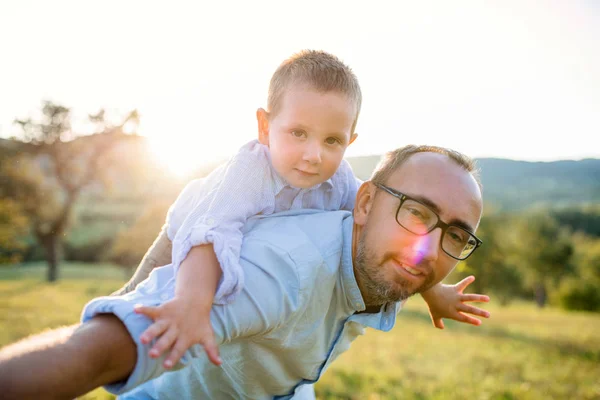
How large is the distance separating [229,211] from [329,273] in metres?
0.61

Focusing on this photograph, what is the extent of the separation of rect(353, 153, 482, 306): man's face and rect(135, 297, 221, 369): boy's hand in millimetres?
1037

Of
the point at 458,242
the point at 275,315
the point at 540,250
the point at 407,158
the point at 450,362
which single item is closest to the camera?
the point at 275,315

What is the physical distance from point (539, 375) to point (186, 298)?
9545 millimetres

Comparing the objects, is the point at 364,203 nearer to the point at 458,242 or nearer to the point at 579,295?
the point at 458,242

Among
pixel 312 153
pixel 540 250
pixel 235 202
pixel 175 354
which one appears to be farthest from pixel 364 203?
pixel 540 250

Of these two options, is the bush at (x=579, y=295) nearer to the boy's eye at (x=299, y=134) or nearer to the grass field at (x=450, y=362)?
the grass field at (x=450, y=362)

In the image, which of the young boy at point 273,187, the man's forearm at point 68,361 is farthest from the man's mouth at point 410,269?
the man's forearm at point 68,361

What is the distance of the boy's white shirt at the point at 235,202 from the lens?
6.72ft

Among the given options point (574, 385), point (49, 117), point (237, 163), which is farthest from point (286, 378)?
point (49, 117)

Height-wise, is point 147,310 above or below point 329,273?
above

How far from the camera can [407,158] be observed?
113 inches

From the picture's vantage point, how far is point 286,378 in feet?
9.14

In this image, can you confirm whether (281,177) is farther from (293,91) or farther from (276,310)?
(276,310)

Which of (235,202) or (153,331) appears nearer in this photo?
(153,331)
